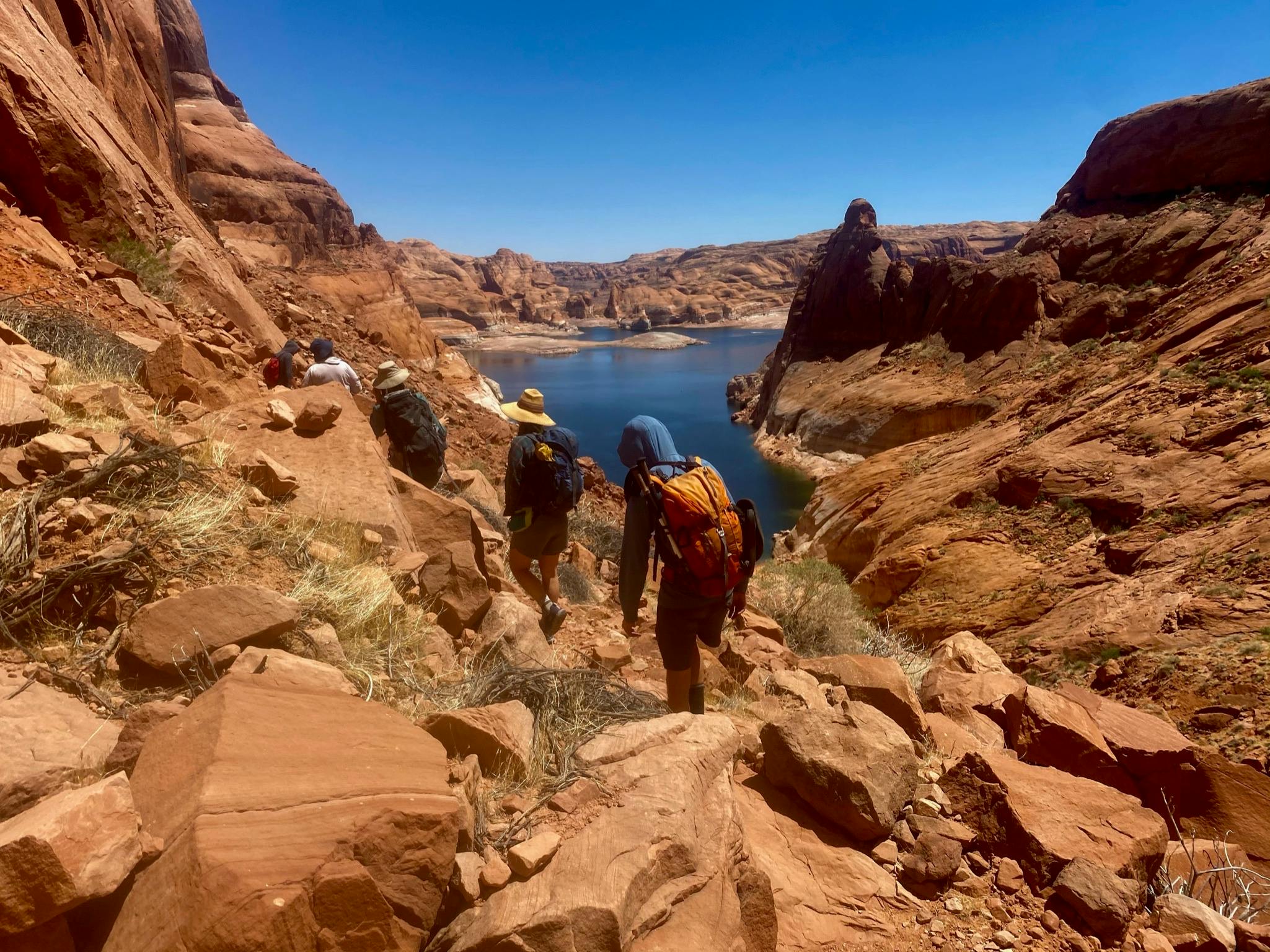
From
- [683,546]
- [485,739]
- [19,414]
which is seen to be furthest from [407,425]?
[485,739]

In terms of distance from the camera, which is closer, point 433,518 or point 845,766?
point 845,766

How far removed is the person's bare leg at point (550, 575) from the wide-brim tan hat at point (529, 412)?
1017 mm

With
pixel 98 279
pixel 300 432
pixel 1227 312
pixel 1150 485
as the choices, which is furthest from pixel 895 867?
pixel 1227 312

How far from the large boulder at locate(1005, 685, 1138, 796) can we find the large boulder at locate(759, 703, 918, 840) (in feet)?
4.03

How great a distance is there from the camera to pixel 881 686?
376 centimetres

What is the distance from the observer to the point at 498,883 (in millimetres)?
1869

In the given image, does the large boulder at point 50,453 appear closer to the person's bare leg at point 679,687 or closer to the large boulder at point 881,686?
the person's bare leg at point 679,687

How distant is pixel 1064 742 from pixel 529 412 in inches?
149

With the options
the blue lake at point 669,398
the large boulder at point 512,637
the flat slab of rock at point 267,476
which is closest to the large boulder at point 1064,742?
the large boulder at point 512,637

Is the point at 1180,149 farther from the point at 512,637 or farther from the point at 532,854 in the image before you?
the point at 532,854

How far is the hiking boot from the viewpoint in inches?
197

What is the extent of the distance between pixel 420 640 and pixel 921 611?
898 cm

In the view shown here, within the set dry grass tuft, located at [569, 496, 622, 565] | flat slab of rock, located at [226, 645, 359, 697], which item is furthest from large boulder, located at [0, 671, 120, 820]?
dry grass tuft, located at [569, 496, 622, 565]

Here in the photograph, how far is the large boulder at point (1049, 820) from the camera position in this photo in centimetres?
259
